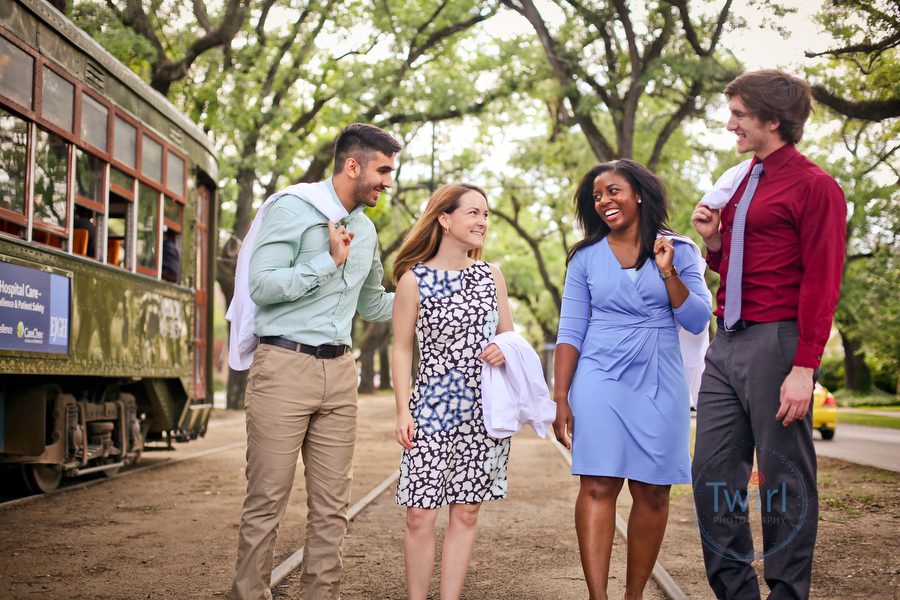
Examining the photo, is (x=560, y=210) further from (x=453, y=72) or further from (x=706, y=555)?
(x=706, y=555)

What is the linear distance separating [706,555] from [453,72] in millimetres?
24384

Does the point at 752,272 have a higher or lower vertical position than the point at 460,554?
higher

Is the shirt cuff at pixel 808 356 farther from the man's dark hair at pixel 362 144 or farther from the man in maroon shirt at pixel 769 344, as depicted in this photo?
the man's dark hair at pixel 362 144

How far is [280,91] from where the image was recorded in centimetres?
2612

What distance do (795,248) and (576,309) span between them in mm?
1108

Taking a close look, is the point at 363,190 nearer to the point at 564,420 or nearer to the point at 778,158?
the point at 564,420

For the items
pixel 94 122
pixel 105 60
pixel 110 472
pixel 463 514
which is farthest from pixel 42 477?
pixel 463 514

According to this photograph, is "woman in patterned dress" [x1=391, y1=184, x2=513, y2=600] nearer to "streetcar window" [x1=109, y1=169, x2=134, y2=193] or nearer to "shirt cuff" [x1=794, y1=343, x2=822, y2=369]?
"shirt cuff" [x1=794, y1=343, x2=822, y2=369]

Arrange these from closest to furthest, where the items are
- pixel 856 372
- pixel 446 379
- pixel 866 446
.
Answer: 1. pixel 446 379
2. pixel 866 446
3. pixel 856 372

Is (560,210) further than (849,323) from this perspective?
No

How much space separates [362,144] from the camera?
16.0 ft

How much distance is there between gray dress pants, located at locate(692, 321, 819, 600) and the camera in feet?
13.8

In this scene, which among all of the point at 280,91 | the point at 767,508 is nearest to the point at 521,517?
the point at 767,508

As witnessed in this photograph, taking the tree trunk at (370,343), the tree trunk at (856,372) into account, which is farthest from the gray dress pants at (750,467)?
the tree trunk at (856,372)
